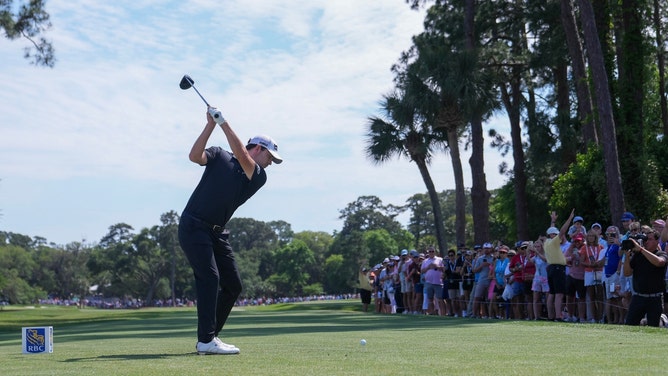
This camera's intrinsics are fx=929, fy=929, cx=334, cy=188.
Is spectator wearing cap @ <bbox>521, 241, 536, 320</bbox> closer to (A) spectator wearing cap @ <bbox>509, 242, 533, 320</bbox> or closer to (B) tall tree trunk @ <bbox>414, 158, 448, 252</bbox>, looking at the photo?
(A) spectator wearing cap @ <bbox>509, 242, 533, 320</bbox>

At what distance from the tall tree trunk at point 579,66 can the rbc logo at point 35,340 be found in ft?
83.6

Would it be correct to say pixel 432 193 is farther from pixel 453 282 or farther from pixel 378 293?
pixel 453 282

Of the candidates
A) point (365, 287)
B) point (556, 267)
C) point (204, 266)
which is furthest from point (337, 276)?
point (204, 266)

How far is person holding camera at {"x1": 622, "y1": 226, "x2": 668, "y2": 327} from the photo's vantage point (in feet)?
43.0

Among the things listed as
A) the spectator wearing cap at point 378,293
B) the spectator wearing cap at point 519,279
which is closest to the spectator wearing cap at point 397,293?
the spectator wearing cap at point 378,293

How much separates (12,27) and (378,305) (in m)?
15.9

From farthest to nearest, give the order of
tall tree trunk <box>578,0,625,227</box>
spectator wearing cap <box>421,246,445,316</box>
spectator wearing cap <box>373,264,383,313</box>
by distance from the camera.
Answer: spectator wearing cap <box>373,264,383,313</box>, spectator wearing cap <box>421,246,445,316</box>, tall tree trunk <box>578,0,625,227</box>

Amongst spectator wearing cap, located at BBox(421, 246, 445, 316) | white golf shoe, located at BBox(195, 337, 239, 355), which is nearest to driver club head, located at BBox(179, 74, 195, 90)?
white golf shoe, located at BBox(195, 337, 239, 355)

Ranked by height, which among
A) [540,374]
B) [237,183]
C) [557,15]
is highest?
[557,15]

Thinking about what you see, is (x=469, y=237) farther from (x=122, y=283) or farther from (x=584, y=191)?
(x=122, y=283)

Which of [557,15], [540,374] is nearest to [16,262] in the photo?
[557,15]

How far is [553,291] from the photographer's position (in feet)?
63.1

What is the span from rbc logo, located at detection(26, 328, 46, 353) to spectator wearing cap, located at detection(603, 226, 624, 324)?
11037mm

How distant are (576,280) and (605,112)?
26.3 feet
